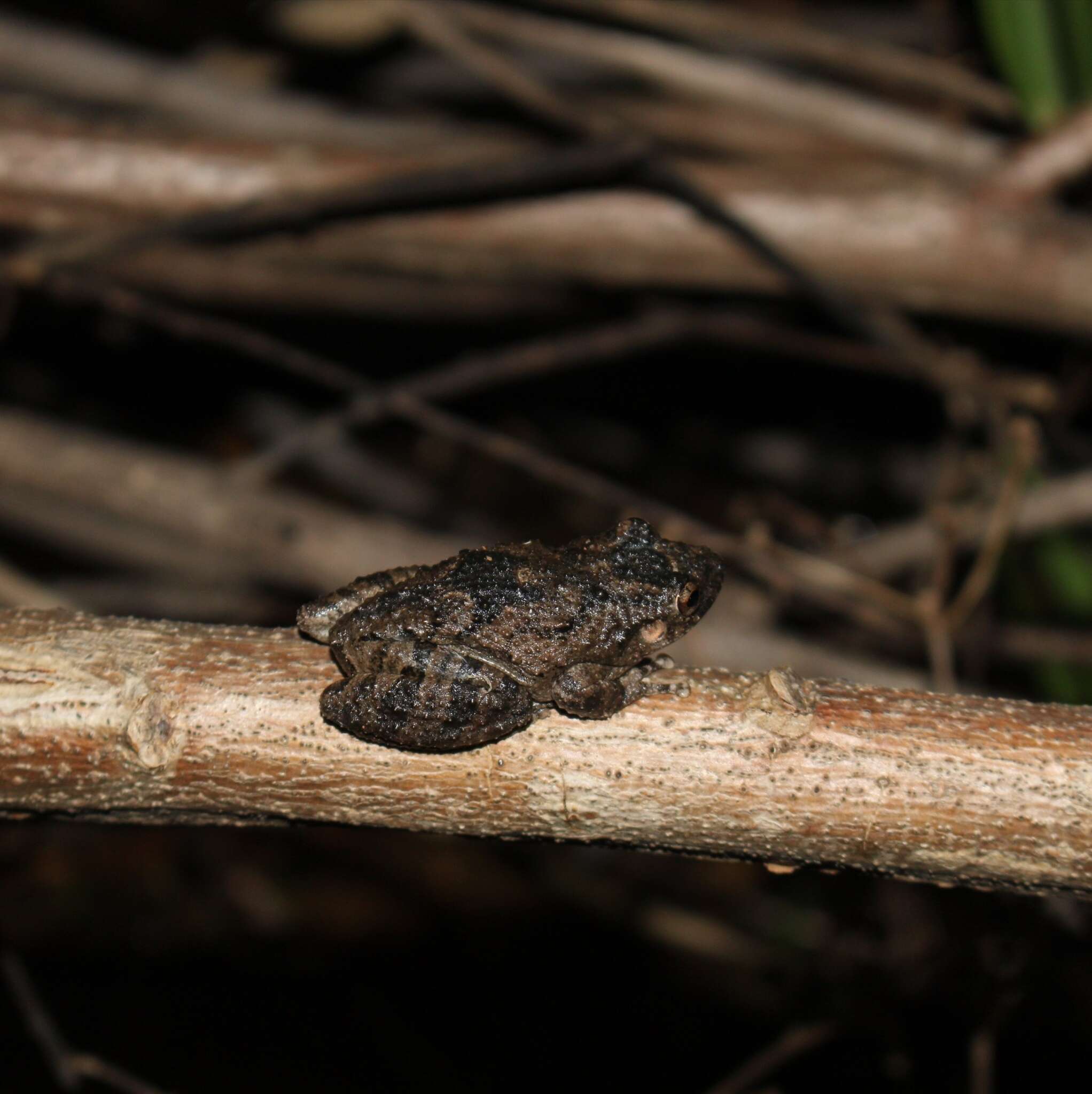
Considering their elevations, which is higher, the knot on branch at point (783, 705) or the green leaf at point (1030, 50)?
the green leaf at point (1030, 50)

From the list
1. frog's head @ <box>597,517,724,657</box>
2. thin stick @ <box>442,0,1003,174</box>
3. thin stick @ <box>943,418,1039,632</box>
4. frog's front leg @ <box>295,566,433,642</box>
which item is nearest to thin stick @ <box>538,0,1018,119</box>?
thin stick @ <box>442,0,1003,174</box>

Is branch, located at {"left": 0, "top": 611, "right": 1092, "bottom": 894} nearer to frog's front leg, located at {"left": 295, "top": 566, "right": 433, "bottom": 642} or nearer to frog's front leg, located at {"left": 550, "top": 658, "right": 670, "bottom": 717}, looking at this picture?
frog's front leg, located at {"left": 550, "top": 658, "right": 670, "bottom": 717}

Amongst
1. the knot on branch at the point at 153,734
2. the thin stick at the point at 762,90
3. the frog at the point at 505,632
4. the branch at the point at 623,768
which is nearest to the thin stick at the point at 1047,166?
the thin stick at the point at 762,90

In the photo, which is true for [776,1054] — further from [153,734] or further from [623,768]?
[153,734]

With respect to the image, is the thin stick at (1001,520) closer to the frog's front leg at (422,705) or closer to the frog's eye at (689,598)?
the frog's eye at (689,598)

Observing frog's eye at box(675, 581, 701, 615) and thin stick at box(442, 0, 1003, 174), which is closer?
frog's eye at box(675, 581, 701, 615)

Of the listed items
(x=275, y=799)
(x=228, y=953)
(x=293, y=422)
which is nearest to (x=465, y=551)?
(x=275, y=799)

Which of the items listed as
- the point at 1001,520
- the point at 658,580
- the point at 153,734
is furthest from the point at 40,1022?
the point at 1001,520
